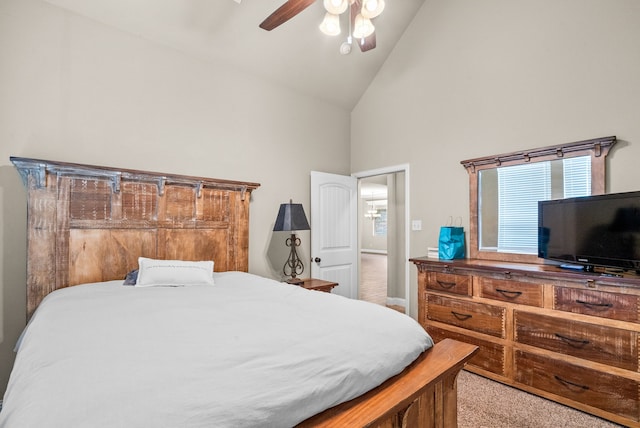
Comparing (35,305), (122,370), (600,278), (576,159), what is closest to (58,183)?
(35,305)

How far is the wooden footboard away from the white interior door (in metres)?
2.48

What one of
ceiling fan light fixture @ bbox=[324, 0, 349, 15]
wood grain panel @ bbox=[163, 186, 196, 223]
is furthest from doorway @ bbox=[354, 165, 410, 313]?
wood grain panel @ bbox=[163, 186, 196, 223]

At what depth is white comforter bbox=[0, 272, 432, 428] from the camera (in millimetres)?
767

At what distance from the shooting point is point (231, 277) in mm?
2602

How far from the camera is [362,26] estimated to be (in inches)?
84.2

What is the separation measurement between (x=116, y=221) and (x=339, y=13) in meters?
2.31

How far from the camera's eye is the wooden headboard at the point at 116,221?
7.29 ft

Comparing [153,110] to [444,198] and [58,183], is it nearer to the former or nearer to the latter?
[58,183]

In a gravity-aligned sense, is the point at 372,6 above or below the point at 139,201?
above

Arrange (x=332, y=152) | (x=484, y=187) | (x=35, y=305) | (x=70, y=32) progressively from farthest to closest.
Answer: (x=332, y=152) < (x=484, y=187) < (x=70, y=32) < (x=35, y=305)

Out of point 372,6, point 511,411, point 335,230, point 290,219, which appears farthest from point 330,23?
point 511,411

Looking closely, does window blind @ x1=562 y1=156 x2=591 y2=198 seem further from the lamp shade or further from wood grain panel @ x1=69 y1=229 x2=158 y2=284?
wood grain panel @ x1=69 y1=229 x2=158 y2=284

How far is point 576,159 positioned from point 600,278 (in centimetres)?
107

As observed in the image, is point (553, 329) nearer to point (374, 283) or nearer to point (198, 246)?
point (198, 246)
